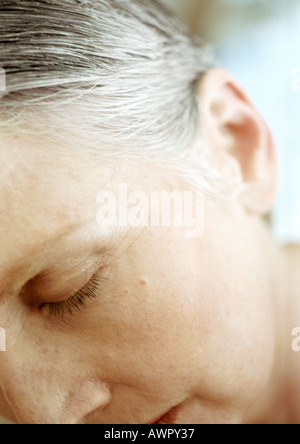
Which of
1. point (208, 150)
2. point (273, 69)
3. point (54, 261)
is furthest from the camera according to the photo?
point (273, 69)

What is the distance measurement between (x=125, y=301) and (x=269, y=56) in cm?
72

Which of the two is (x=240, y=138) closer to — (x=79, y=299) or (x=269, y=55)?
(x=79, y=299)

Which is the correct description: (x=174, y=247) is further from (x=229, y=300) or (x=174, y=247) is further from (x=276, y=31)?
(x=276, y=31)

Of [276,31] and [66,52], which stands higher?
[276,31]

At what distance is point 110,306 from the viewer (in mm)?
553

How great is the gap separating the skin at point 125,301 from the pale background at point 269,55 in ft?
0.96

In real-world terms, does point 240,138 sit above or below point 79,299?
above

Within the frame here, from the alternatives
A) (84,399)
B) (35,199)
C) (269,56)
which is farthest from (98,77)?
(269,56)

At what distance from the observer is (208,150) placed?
0.64m

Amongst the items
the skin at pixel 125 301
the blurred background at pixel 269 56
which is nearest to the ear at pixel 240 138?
the skin at pixel 125 301

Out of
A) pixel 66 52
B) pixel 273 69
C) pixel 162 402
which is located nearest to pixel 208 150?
pixel 66 52

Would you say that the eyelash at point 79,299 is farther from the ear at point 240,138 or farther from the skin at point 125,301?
the ear at point 240,138

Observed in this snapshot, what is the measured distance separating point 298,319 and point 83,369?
1.09 ft

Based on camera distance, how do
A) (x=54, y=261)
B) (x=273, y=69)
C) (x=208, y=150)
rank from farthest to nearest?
(x=273, y=69)
(x=208, y=150)
(x=54, y=261)
